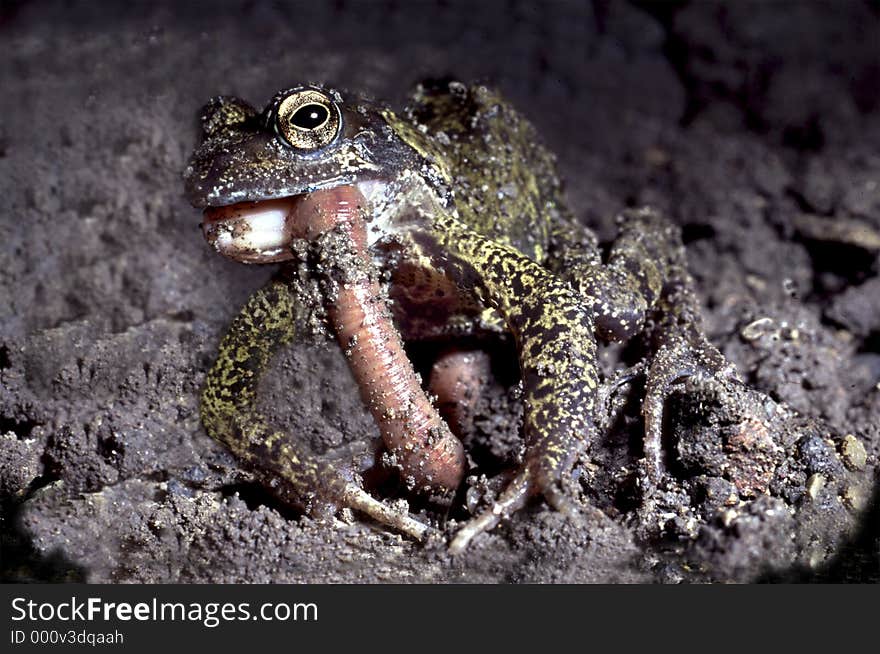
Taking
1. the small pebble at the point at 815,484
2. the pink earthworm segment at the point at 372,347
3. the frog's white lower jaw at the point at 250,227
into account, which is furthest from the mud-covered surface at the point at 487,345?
the frog's white lower jaw at the point at 250,227

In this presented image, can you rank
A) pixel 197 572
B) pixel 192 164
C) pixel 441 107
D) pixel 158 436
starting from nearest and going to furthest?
pixel 197 572 < pixel 192 164 < pixel 158 436 < pixel 441 107

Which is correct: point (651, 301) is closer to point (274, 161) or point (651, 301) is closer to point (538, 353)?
point (538, 353)

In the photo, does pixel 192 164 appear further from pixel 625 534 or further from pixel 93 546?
pixel 625 534

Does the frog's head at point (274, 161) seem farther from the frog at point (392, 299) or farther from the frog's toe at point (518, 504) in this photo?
the frog's toe at point (518, 504)

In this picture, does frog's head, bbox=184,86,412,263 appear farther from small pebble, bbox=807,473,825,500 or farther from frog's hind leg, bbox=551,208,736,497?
small pebble, bbox=807,473,825,500

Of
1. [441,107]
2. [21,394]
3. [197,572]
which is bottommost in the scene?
[197,572]

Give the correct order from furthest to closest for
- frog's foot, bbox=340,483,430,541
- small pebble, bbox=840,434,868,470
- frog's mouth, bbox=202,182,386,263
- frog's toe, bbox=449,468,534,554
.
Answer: small pebble, bbox=840,434,868,470 → frog's mouth, bbox=202,182,386,263 → frog's foot, bbox=340,483,430,541 → frog's toe, bbox=449,468,534,554

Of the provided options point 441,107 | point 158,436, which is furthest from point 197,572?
point 441,107

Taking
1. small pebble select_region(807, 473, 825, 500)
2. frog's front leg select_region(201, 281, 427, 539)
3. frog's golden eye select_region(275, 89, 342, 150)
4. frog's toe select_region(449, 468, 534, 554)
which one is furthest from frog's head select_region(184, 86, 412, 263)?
small pebble select_region(807, 473, 825, 500)
